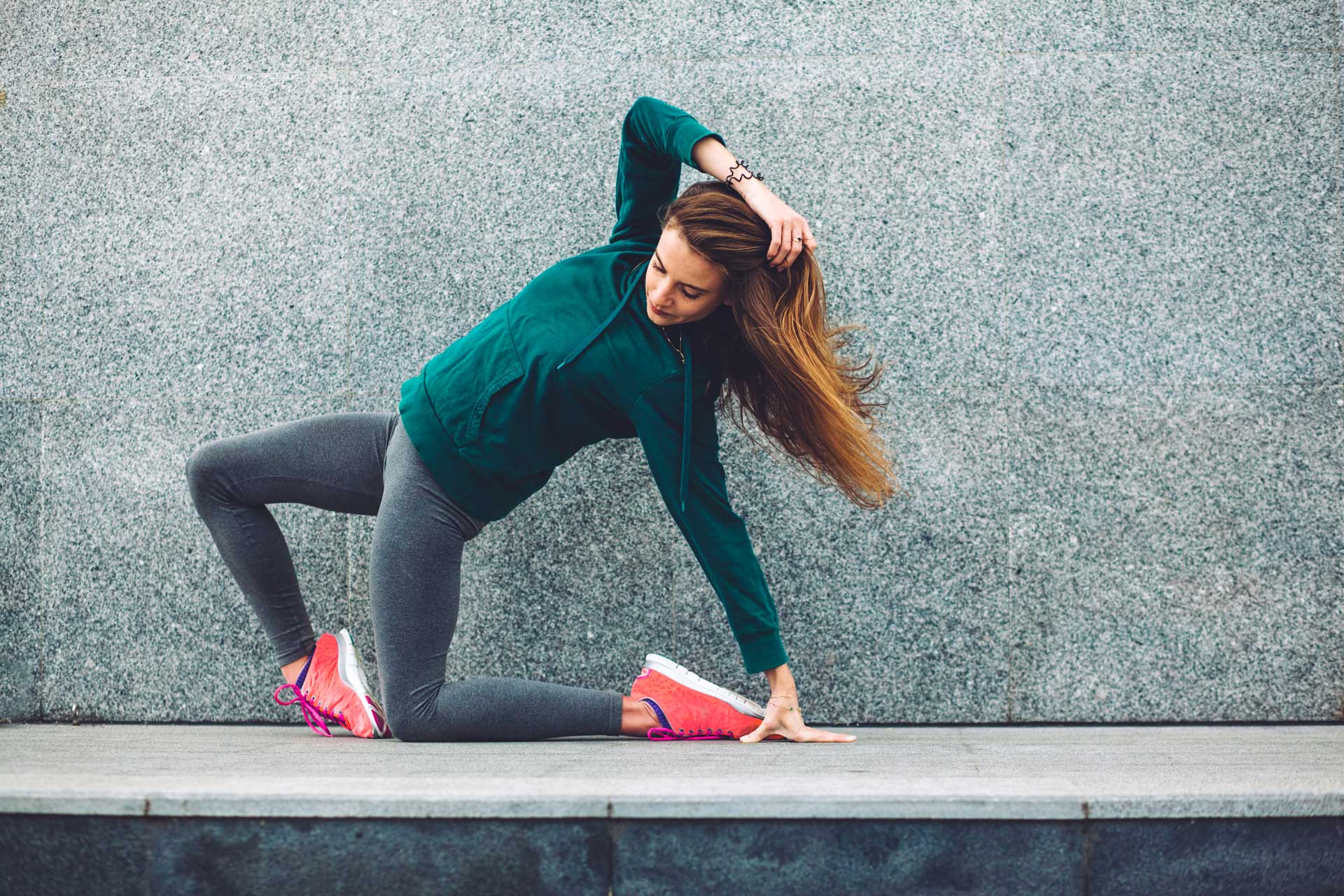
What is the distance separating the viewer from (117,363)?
3275 millimetres

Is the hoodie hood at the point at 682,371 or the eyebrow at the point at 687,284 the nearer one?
the eyebrow at the point at 687,284

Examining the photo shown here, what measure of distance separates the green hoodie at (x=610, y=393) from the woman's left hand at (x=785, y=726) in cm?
16

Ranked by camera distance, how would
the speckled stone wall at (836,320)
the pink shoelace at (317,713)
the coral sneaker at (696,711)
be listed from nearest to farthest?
the coral sneaker at (696,711) < the pink shoelace at (317,713) < the speckled stone wall at (836,320)

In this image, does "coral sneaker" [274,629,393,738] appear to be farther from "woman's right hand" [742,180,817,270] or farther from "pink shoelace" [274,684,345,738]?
"woman's right hand" [742,180,817,270]

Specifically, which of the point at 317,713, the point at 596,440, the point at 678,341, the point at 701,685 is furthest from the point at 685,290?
the point at 317,713

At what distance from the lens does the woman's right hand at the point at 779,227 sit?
210cm

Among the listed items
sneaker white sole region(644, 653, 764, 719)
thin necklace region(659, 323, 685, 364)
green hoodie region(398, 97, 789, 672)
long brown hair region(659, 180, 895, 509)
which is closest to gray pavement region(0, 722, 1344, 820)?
sneaker white sole region(644, 653, 764, 719)

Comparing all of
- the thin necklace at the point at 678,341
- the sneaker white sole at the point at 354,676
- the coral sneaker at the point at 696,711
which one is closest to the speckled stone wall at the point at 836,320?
the sneaker white sole at the point at 354,676

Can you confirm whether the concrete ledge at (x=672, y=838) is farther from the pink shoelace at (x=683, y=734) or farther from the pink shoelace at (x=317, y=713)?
the pink shoelace at (x=317, y=713)

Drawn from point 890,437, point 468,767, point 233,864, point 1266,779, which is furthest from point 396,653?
point 1266,779

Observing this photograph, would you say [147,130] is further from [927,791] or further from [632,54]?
[927,791]

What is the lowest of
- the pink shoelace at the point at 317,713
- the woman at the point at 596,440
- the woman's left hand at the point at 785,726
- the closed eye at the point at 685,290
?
the pink shoelace at the point at 317,713

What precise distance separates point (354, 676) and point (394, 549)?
0.53 m

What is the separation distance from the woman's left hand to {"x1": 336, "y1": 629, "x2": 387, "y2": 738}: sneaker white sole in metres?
1.06
